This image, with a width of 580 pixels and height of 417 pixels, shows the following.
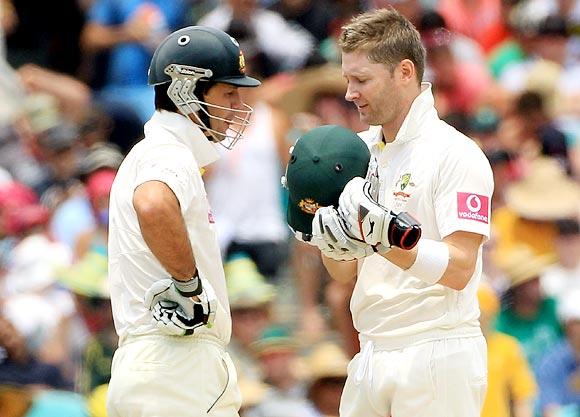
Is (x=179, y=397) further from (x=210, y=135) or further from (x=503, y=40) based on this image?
(x=503, y=40)

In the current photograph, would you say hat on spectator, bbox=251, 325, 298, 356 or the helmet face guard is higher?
the helmet face guard

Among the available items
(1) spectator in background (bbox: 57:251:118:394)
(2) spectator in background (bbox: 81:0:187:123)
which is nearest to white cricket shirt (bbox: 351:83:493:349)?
(1) spectator in background (bbox: 57:251:118:394)

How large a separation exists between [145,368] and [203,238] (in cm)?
60

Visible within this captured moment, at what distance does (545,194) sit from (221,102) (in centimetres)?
498

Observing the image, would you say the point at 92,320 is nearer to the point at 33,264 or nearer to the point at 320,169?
the point at 33,264

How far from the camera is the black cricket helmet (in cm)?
719

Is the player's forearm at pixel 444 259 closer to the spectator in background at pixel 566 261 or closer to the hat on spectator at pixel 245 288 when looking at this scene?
the hat on spectator at pixel 245 288

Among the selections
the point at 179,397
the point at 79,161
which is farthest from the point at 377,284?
the point at 79,161

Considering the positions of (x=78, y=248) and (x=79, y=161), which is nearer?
(x=78, y=248)

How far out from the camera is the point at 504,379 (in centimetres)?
989

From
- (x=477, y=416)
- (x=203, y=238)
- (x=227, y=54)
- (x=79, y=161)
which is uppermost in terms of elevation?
(x=227, y=54)

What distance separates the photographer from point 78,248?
11.3 metres

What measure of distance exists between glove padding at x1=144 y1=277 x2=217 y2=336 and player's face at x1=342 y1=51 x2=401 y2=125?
107 cm

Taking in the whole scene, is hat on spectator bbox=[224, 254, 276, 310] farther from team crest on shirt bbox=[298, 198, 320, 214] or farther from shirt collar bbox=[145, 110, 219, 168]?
team crest on shirt bbox=[298, 198, 320, 214]
